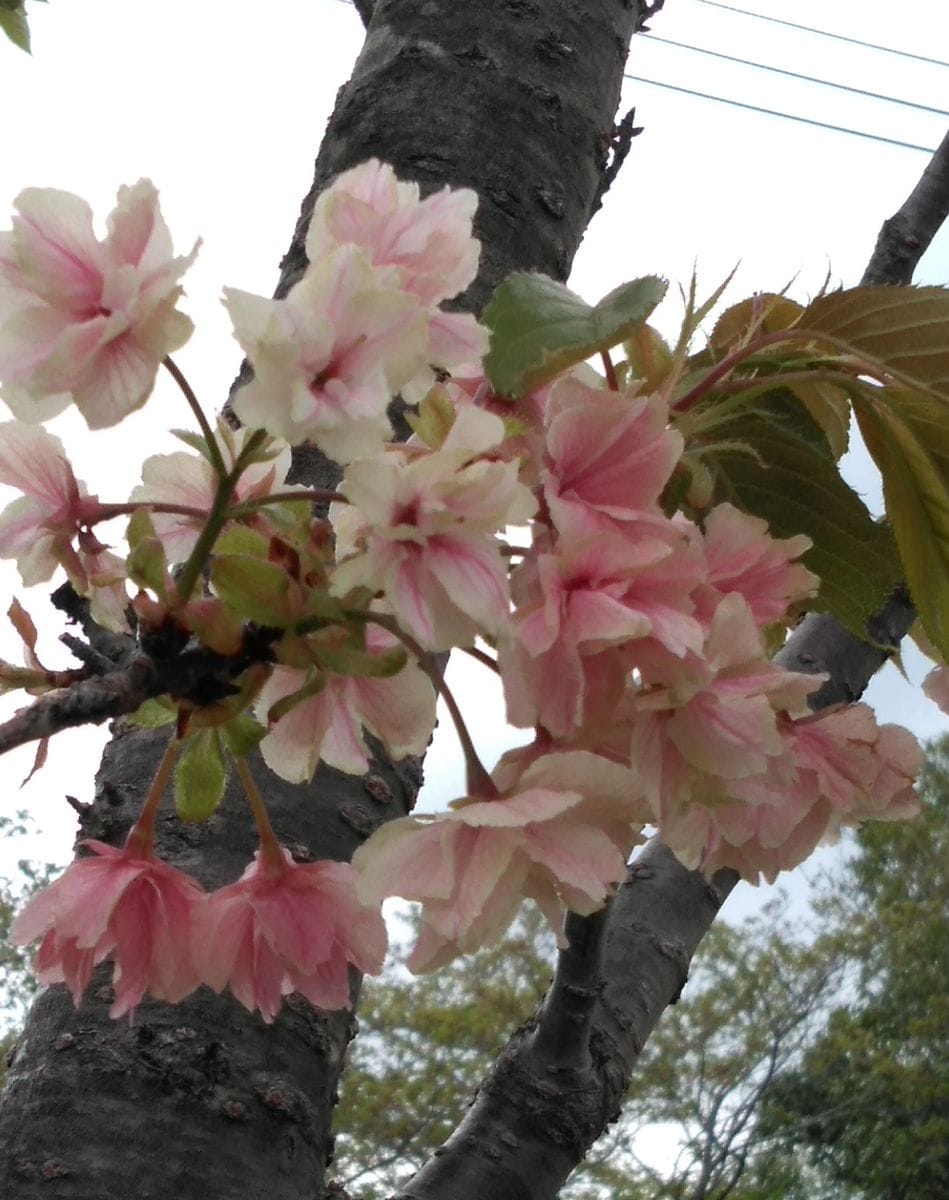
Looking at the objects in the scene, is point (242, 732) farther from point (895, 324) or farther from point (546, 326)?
point (895, 324)

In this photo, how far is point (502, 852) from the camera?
440 millimetres

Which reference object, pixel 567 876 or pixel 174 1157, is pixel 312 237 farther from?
pixel 174 1157

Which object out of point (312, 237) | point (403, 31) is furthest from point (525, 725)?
point (403, 31)

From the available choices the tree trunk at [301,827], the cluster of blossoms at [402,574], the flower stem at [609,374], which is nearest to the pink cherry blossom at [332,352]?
the cluster of blossoms at [402,574]

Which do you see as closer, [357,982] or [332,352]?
[332,352]

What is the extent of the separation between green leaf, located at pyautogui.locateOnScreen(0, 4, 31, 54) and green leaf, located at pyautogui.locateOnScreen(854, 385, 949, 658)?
669mm

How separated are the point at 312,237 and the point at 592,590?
167 mm

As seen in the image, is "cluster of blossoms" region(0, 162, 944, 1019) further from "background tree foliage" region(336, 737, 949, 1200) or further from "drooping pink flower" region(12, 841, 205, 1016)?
"background tree foliage" region(336, 737, 949, 1200)

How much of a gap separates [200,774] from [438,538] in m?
0.15

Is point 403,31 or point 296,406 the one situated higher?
point 403,31

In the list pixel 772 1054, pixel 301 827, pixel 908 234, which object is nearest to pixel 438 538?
pixel 301 827

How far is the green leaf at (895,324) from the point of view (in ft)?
1.88

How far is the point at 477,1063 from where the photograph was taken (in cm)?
894

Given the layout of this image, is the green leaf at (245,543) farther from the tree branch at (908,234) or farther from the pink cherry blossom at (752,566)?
the tree branch at (908,234)
